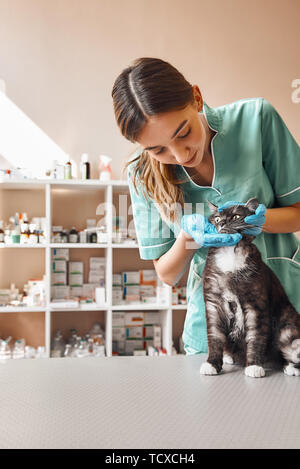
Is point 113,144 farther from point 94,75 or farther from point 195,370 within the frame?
point 195,370

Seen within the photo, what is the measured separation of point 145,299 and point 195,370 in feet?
5.90

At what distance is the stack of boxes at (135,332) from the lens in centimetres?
279

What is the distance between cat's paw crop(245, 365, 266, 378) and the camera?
2.72 ft

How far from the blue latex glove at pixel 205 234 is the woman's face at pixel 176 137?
0.41 feet

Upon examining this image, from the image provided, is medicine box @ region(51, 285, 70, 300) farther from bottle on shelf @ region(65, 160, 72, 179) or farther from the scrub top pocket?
the scrub top pocket

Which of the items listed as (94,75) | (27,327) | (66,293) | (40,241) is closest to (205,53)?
(94,75)

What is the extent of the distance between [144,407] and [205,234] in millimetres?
360

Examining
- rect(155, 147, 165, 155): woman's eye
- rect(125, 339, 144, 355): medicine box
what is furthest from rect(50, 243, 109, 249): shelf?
rect(155, 147, 165, 155): woman's eye

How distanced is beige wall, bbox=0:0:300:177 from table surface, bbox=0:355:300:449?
2120 millimetres

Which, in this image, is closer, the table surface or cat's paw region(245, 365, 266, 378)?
the table surface

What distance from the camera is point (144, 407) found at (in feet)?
2.32

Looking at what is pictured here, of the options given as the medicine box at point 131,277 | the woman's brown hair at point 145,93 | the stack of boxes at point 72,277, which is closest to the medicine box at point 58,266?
the stack of boxes at point 72,277

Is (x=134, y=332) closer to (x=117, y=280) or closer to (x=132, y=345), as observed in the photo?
(x=132, y=345)
